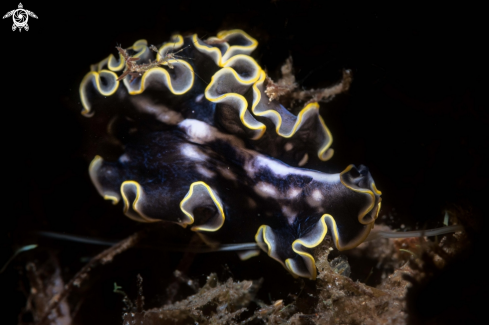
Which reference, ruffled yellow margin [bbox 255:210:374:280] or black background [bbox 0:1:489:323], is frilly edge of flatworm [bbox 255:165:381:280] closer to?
ruffled yellow margin [bbox 255:210:374:280]

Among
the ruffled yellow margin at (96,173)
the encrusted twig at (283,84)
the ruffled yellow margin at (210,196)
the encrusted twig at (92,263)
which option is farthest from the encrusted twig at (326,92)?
the encrusted twig at (92,263)

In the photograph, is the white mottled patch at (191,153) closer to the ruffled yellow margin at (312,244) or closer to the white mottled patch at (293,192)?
the white mottled patch at (293,192)

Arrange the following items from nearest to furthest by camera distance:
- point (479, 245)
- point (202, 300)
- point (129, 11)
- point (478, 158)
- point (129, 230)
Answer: point (479, 245) → point (478, 158) → point (202, 300) → point (129, 11) → point (129, 230)

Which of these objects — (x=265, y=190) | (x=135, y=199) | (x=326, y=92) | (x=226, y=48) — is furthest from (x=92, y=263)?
(x=326, y=92)

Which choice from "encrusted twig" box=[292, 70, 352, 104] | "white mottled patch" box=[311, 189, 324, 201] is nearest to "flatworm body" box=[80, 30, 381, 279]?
"white mottled patch" box=[311, 189, 324, 201]

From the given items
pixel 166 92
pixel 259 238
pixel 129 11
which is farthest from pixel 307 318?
pixel 129 11

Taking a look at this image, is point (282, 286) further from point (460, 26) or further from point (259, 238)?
point (460, 26)

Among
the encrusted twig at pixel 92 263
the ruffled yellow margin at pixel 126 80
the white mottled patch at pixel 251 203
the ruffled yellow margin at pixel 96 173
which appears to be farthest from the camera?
the encrusted twig at pixel 92 263

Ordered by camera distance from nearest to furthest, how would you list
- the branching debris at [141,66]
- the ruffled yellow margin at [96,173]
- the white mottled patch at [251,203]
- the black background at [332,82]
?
the black background at [332,82] → the branching debris at [141,66] → the white mottled patch at [251,203] → the ruffled yellow margin at [96,173]
